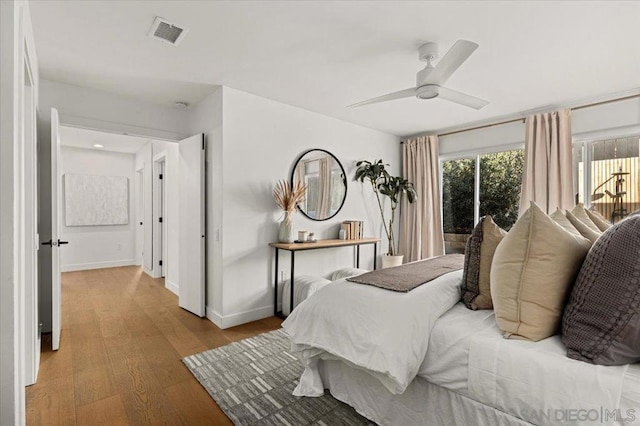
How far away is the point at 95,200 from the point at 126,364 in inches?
198

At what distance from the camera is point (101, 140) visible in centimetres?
544

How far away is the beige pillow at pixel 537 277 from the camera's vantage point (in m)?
1.29

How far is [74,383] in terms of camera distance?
2.17 m

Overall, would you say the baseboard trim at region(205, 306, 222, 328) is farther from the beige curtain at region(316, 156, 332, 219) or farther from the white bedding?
the white bedding

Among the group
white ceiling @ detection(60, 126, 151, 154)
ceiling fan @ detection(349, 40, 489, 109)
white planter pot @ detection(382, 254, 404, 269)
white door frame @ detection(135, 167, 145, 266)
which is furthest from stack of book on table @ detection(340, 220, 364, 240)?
white door frame @ detection(135, 167, 145, 266)

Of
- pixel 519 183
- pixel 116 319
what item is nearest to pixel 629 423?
pixel 519 183

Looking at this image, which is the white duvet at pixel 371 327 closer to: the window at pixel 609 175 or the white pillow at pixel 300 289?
the white pillow at pixel 300 289

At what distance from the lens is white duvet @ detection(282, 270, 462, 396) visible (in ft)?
4.68

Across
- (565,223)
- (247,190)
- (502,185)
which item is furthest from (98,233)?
(565,223)

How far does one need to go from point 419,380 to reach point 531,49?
252 cm

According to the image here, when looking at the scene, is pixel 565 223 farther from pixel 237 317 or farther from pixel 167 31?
pixel 237 317

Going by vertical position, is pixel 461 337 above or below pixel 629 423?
above

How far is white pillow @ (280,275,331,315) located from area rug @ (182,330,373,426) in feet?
1.92

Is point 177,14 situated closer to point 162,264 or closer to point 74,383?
point 74,383
